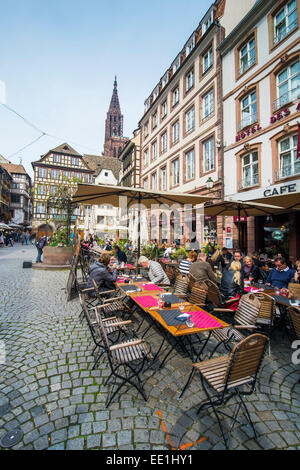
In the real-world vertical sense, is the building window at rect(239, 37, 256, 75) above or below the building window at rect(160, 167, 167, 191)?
above

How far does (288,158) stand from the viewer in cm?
1035

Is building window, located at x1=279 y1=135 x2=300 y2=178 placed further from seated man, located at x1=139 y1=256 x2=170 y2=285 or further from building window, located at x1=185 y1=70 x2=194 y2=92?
building window, located at x1=185 y1=70 x2=194 y2=92

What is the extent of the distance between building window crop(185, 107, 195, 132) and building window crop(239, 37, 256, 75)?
471cm

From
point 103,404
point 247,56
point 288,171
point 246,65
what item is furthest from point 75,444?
point 247,56

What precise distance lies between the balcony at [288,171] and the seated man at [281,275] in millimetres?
6099

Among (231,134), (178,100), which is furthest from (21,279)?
(178,100)

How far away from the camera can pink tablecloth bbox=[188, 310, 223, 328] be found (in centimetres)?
302

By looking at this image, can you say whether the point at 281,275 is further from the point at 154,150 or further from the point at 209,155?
the point at 154,150

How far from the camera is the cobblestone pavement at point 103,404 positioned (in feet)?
7.00

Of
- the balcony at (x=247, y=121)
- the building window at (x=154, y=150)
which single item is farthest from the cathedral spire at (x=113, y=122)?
the balcony at (x=247, y=121)

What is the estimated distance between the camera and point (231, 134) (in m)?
13.5

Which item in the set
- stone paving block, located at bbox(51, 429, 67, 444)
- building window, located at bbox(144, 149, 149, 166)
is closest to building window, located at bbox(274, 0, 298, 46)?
stone paving block, located at bbox(51, 429, 67, 444)

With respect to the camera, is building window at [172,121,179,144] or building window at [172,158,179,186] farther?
building window at [172,121,179,144]

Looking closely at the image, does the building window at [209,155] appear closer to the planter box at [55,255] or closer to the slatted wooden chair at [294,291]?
the planter box at [55,255]
